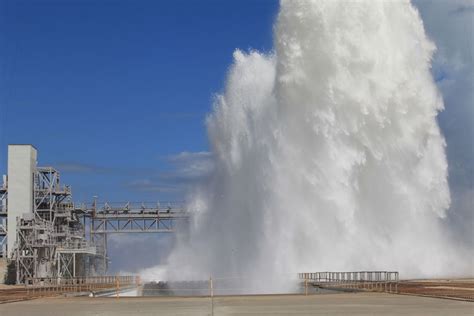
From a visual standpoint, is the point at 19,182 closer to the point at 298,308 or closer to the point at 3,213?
the point at 3,213

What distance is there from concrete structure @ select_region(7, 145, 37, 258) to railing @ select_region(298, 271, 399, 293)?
1640 inches

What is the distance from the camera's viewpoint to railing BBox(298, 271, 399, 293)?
1306 inches

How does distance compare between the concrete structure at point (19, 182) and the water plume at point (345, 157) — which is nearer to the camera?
the water plume at point (345, 157)

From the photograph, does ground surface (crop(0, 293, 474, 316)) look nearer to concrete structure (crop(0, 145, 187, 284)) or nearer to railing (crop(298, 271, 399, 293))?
railing (crop(298, 271, 399, 293))

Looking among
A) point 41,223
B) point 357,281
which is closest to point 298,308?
point 357,281

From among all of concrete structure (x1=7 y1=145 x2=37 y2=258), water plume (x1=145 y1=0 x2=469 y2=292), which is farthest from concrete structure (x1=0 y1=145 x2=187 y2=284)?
water plume (x1=145 y1=0 x2=469 y2=292)

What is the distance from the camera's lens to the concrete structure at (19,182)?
76.1 meters

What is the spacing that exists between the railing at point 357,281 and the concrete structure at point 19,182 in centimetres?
4165

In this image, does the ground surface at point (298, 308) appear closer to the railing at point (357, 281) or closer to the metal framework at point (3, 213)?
the railing at point (357, 281)

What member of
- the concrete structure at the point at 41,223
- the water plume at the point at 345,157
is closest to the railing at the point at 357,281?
the water plume at the point at 345,157

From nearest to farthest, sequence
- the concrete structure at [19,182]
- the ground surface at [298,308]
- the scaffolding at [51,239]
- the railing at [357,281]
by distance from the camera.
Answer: the ground surface at [298,308], the railing at [357,281], the scaffolding at [51,239], the concrete structure at [19,182]

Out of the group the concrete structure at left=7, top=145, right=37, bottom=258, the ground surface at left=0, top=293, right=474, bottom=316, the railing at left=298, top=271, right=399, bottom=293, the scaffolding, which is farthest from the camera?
the concrete structure at left=7, top=145, right=37, bottom=258

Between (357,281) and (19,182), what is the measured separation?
48503 millimetres

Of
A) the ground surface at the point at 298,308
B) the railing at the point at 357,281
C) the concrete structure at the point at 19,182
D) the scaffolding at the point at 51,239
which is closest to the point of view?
the ground surface at the point at 298,308
